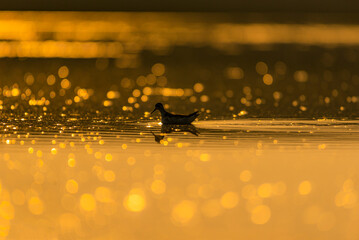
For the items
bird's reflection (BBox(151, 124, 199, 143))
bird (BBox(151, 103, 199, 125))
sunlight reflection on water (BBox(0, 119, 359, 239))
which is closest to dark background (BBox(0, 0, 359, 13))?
bird (BBox(151, 103, 199, 125))

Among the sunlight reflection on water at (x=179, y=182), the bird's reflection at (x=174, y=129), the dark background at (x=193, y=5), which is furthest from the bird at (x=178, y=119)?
the dark background at (x=193, y=5)

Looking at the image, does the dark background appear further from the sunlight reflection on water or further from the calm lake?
the sunlight reflection on water

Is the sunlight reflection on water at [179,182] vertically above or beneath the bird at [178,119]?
beneath

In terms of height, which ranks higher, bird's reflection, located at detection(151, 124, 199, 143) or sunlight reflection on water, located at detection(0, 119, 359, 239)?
bird's reflection, located at detection(151, 124, 199, 143)

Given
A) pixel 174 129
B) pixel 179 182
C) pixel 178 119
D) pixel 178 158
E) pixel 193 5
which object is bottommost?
pixel 179 182

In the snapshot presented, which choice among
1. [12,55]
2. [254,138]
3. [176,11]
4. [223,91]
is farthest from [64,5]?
[254,138]

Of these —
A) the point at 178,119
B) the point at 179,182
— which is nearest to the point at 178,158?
the point at 179,182

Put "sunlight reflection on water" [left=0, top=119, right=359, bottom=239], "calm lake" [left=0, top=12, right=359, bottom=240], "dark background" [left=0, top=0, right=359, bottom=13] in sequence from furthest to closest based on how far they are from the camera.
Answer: "dark background" [left=0, top=0, right=359, bottom=13] → "calm lake" [left=0, top=12, right=359, bottom=240] → "sunlight reflection on water" [left=0, top=119, right=359, bottom=239]

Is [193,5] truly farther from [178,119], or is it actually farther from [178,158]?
[178,158]

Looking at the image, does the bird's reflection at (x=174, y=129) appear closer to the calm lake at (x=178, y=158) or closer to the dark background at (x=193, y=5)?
the calm lake at (x=178, y=158)
